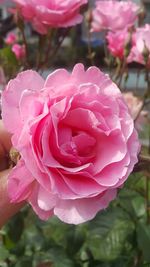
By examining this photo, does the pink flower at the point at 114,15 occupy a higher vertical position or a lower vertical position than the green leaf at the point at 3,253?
higher

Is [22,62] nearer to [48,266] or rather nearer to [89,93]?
[48,266]

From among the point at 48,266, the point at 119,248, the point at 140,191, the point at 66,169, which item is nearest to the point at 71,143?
the point at 66,169

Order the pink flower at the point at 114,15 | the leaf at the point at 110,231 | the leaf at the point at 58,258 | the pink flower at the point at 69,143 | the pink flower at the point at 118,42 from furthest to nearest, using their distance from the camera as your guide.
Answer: the pink flower at the point at 114,15, the pink flower at the point at 118,42, the leaf at the point at 110,231, the leaf at the point at 58,258, the pink flower at the point at 69,143

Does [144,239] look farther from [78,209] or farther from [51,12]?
[78,209]

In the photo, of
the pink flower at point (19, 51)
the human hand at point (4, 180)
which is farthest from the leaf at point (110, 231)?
the human hand at point (4, 180)

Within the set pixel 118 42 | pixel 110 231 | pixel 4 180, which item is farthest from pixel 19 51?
pixel 4 180

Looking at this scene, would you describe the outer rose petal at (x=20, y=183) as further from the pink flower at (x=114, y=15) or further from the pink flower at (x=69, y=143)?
the pink flower at (x=114, y=15)
